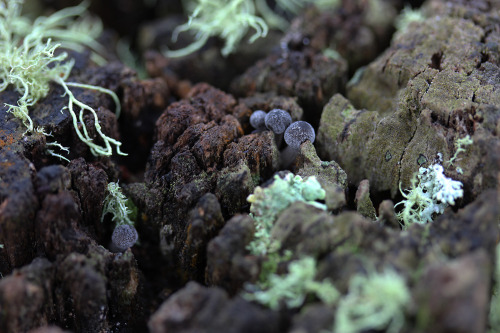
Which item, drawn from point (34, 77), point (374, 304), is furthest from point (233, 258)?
point (34, 77)

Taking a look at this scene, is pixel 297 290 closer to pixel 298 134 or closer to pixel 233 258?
pixel 233 258

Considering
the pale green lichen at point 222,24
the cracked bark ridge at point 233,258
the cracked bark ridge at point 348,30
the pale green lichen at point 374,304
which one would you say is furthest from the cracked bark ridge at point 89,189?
the cracked bark ridge at point 348,30

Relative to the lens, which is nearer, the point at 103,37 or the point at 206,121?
the point at 206,121

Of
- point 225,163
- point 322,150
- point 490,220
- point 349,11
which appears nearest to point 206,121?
point 225,163

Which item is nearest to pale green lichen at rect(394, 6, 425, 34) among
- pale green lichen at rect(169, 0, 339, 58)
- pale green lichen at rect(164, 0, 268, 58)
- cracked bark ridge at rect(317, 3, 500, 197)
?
cracked bark ridge at rect(317, 3, 500, 197)

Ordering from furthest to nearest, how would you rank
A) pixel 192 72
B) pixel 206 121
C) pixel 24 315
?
pixel 192 72 < pixel 206 121 < pixel 24 315

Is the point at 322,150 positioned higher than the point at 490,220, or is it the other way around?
the point at 490,220

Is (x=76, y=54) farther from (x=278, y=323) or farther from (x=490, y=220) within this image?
(x=490, y=220)
